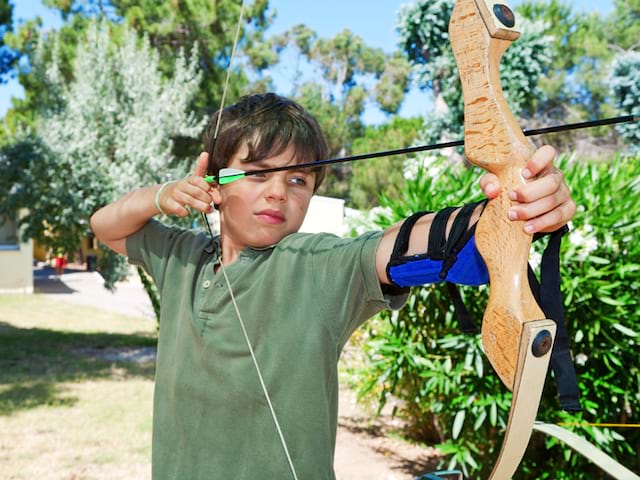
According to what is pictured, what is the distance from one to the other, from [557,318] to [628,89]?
21.0 feet

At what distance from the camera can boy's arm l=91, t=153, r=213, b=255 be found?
1.38 meters

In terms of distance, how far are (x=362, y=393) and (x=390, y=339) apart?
27.6 inches

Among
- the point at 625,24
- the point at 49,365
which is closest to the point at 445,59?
the point at 49,365

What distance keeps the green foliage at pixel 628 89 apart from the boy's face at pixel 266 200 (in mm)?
5171

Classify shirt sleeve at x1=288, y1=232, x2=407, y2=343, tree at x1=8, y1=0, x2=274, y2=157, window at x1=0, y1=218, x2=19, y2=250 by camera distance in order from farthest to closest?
window at x1=0, y1=218, x2=19, y2=250 < tree at x1=8, y1=0, x2=274, y2=157 < shirt sleeve at x1=288, y1=232, x2=407, y2=343

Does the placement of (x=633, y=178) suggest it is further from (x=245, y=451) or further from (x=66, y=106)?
(x=66, y=106)

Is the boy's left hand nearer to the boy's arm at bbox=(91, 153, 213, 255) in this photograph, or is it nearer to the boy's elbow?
the boy's arm at bbox=(91, 153, 213, 255)

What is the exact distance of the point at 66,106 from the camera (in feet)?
28.8

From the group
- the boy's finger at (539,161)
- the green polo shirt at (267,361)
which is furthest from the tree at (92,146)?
the boy's finger at (539,161)

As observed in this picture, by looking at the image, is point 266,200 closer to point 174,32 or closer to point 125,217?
point 125,217

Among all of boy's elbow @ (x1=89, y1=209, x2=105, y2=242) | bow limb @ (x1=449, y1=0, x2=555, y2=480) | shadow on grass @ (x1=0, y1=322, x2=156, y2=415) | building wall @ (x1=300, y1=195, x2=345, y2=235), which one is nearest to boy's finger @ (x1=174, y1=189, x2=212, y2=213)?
boy's elbow @ (x1=89, y1=209, x2=105, y2=242)

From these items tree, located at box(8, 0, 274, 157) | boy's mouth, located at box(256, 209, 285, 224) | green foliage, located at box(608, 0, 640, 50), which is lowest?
boy's mouth, located at box(256, 209, 285, 224)

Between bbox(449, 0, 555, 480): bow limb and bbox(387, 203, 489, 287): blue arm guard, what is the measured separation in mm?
58

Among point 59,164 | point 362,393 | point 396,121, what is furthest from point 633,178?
point 396,121
